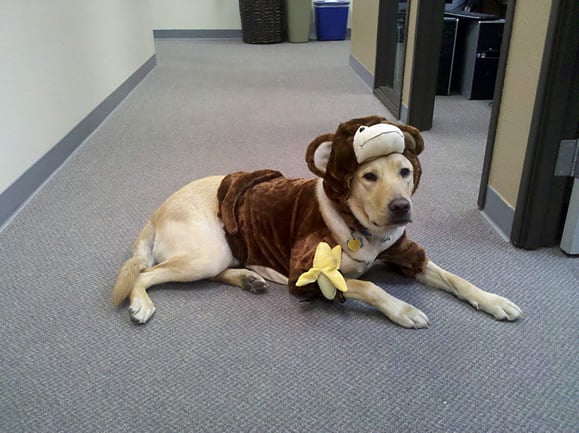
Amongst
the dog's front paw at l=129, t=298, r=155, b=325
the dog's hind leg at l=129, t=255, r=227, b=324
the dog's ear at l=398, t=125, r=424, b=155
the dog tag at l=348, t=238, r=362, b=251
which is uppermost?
the dog's ear at l=398, t=125, r=424, b=155

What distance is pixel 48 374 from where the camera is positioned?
53.3 inches

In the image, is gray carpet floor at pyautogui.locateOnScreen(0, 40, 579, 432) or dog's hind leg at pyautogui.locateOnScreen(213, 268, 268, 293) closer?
gray carpet floor at pyautogui.locateOnScreen(0, 40, 579, 432)

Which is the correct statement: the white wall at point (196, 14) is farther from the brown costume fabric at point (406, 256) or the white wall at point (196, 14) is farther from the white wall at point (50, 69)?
the brown costume fabric at point (406, 256)

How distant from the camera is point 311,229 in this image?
1553mm

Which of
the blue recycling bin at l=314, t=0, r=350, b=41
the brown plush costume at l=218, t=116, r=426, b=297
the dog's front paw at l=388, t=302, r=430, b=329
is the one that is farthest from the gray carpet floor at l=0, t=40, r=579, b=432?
the blue recycling bin at l=314, t=0, r=350, b=41

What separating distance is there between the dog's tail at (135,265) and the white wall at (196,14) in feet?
19.0

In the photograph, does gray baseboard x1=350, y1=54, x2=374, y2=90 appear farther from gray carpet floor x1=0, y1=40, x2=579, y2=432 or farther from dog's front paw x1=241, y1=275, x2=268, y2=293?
dog's front paw x1=241, y1=275, x2=268, y2=293

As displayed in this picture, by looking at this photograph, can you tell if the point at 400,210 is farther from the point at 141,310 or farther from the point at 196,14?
the point at 196,14

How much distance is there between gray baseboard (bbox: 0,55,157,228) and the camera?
2.20m

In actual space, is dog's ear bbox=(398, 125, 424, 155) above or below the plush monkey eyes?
above

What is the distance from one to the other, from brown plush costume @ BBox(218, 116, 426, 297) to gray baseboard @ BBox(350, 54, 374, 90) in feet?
8.90

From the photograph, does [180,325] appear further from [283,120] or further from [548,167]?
[283,120]

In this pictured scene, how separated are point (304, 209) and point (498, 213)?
0.89m

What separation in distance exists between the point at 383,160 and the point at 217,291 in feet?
2.21
